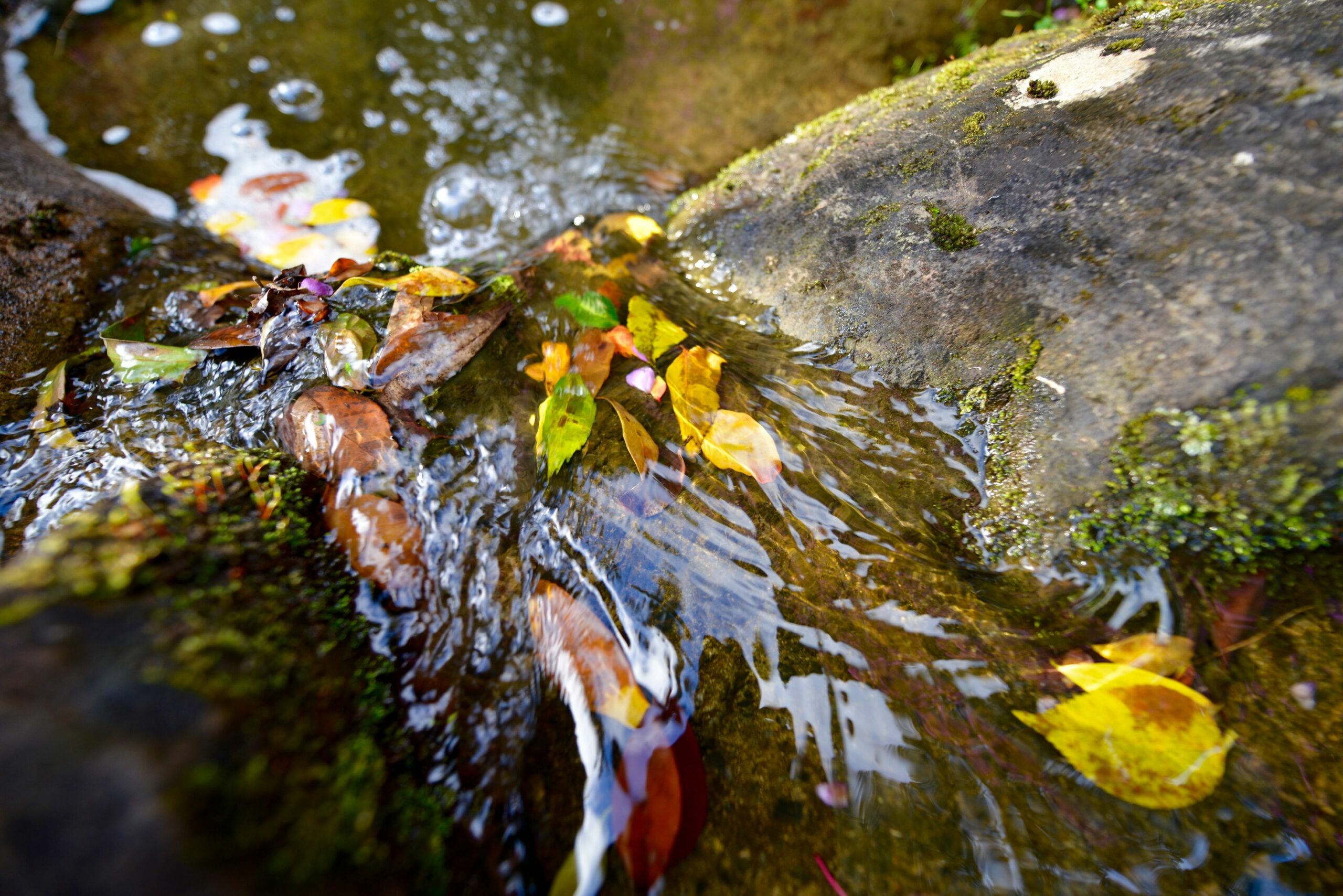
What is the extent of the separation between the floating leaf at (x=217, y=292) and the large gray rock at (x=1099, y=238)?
202 cm

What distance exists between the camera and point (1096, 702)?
1.35 metres

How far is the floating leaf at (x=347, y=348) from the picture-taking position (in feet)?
5.85

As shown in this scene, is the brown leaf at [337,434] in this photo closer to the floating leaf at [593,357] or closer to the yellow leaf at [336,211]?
the floating leaf at [593,357]

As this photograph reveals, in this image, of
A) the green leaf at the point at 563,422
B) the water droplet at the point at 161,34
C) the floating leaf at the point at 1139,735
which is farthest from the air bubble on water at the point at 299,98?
the floating leaf at the point at 1139,735

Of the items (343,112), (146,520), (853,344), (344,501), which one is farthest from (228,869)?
(343,112)

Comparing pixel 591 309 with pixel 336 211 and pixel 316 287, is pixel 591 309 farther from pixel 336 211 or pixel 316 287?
pixel 336 211

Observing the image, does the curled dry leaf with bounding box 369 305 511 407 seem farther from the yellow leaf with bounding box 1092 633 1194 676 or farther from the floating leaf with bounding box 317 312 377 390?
the yellow leaf with bounding box 1092 633 1194 676

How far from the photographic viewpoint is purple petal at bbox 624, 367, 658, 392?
6.11 feet

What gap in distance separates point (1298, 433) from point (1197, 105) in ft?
2.86

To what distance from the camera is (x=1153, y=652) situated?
55.6 inches

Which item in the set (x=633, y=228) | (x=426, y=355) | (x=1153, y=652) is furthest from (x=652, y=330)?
(x=1153, y=652)

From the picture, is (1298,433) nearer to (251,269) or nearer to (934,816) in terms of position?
(934,816)

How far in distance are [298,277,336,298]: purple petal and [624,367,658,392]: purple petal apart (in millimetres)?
1095

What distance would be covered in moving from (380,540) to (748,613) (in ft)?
3.27
